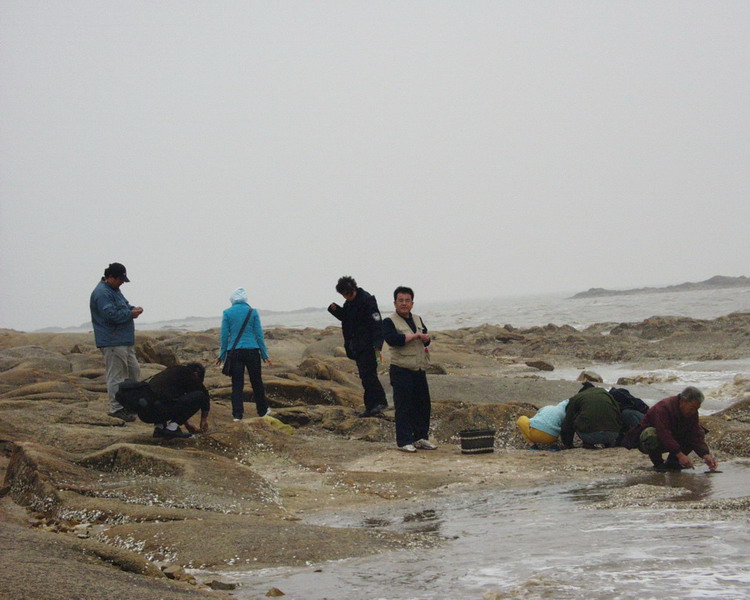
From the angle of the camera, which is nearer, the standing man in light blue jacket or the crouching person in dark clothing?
the crouching person in dark clothing

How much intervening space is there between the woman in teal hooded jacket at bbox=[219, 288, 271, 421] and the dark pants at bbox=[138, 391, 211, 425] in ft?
4.57

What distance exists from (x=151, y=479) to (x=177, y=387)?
158cm

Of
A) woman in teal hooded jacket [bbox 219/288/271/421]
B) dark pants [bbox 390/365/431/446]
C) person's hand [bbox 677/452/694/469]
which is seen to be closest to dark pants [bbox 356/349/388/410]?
woman in teal hooded jacket [bbox 219/288/271/421]

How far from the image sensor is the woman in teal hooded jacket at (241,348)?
31.9 feet

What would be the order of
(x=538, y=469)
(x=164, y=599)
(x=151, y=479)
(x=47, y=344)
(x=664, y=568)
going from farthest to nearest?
(x=47, y=344) → (x=538, y=469) → (x=151, y=479) → (x=664, y=568) → (x=164, y=599)

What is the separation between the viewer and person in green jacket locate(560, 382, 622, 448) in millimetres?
8547

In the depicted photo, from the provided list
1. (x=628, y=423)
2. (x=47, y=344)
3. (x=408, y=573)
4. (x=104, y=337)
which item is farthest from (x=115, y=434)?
(x=47, y=344)

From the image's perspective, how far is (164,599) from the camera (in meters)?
3.73

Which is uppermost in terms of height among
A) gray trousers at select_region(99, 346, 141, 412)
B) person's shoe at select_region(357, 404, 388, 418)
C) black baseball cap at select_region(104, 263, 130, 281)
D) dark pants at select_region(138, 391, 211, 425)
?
black baseball cap at select_region(104, 263, 130, 281)

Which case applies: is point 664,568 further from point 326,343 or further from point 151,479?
point 326,343

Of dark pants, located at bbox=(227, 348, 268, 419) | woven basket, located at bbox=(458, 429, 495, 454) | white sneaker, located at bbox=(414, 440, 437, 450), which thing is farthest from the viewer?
dark pants, located at bbox=(227, 348, 268, 419)

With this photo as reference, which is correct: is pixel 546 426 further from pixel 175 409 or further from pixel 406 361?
pixel 175 409

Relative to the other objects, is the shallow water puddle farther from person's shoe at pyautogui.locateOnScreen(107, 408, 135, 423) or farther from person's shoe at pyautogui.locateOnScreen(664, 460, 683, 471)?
person's shoe at pyautogui.locateOnScreen(107, 408, 135, 423)

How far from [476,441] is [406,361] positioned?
1094 mm
